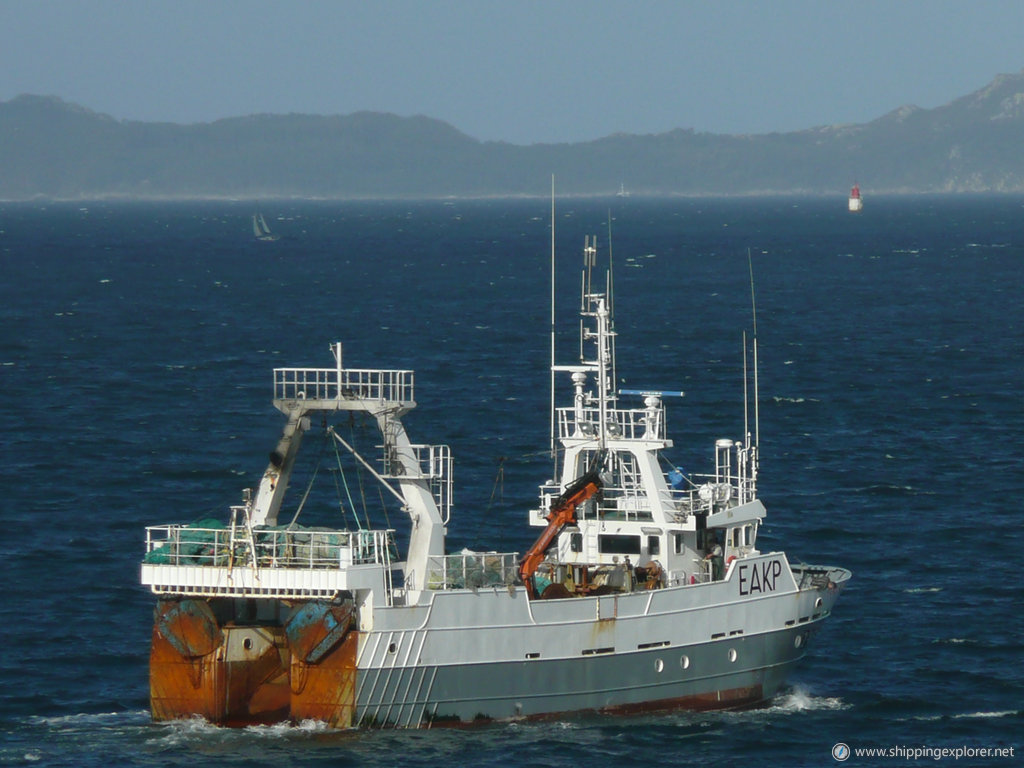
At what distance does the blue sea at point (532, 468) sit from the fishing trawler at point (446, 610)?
2.41 ft

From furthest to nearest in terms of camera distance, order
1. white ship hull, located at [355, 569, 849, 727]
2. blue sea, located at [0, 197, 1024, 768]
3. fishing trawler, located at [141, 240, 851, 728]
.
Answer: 1. blue sea, located at [0, 197, 1024, 768]
2. white ship hull, located at [355, 569, 849, 727]
3. fishing trawler, located at [141, 240, 851, 728]

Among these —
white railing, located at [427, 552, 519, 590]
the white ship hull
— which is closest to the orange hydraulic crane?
white railing, located at [427, 552, 519, 590]

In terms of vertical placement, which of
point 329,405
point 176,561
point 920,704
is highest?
point 329,405

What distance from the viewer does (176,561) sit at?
39.3m

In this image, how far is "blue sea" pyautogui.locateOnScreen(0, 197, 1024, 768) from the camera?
40531 millimetres

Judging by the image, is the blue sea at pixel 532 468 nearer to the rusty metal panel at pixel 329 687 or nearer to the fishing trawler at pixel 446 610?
the rusty metal panel at pixel 329 687

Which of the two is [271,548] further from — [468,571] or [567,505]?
[567,505]

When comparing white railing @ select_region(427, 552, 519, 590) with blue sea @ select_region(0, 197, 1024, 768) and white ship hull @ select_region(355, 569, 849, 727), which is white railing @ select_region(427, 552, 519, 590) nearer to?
white ship hull @ select_region(355, 569, 849, 727)

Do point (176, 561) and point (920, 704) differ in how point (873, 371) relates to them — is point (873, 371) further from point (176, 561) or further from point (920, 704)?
point (176, 561)

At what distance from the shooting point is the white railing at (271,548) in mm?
38656

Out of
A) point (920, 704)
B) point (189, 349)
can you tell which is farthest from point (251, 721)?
point (189, 349)

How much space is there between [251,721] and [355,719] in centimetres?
229

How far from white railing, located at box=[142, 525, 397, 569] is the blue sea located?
332 centimetres

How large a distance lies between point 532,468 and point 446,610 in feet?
114
